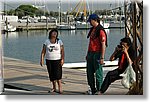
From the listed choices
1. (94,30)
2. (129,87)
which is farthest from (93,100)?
(94,30)

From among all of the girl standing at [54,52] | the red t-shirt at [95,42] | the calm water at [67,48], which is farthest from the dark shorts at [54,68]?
the calm water at [67,48]

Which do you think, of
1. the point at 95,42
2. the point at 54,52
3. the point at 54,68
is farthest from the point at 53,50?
the point at 95,42

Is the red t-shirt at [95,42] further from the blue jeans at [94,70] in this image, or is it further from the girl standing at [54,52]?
the girl standing at [54,52]

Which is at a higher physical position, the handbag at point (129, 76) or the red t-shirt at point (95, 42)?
the red t-shirt at point (95, 42)

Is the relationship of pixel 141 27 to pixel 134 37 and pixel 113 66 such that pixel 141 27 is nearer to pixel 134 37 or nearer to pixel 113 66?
pixel 134 37

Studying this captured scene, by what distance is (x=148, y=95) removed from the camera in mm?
5289

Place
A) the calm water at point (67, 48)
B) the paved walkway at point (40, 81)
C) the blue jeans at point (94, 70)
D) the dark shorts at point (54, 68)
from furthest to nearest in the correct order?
the calm water at point (67, 48), the paved walkway at point (40, 81), the dark shorts at point (54, 68), the blue jeans at point (94, 70)

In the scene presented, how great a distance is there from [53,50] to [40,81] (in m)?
1.98

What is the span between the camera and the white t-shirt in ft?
18.3

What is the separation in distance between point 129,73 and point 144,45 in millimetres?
550

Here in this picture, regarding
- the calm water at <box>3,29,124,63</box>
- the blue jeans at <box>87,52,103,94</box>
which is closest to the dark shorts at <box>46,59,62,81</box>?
the blue jeans at <box>87,52,103,94</box>

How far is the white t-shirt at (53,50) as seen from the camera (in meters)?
5.58

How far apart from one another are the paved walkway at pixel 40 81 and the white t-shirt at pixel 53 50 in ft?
2.24

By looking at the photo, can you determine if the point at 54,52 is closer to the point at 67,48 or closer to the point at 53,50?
the point at 53,50
